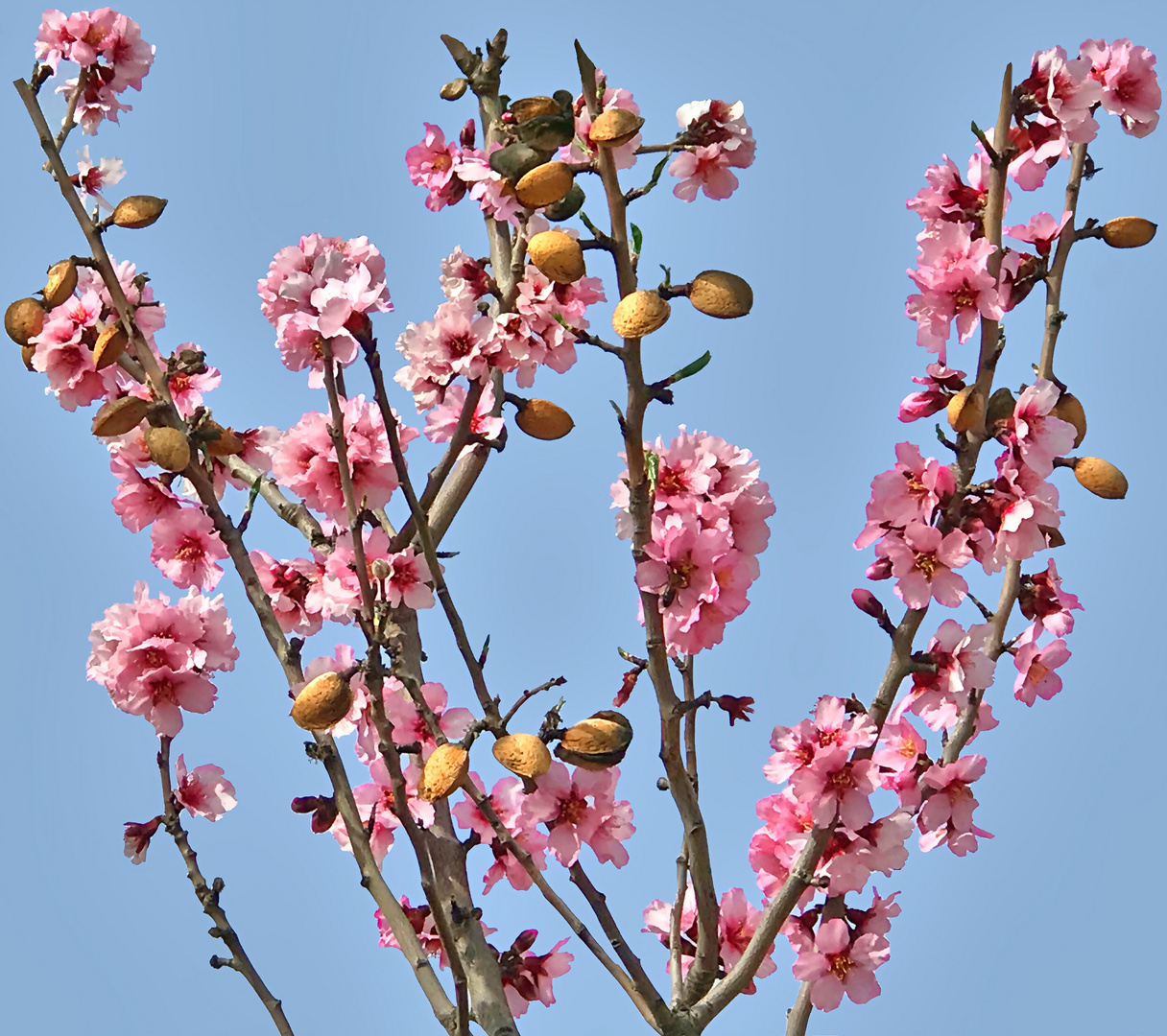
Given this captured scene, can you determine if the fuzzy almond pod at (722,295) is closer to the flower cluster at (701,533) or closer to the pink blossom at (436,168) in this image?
the flower cluster at (701,533)

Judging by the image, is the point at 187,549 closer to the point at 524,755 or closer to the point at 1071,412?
the point at 524,755

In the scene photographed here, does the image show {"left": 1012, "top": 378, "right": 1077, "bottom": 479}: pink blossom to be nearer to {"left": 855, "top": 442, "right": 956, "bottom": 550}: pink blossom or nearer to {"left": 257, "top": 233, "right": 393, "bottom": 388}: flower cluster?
{"left": 855, "top": 442, "right": 956, "bottom": 550}: pink blossom

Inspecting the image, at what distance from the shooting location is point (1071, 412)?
2.39 m

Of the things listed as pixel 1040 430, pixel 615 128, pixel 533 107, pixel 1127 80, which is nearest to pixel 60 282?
pixel 533 107

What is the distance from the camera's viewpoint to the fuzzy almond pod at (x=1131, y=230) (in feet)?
8.50

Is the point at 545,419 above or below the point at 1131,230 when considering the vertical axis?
below

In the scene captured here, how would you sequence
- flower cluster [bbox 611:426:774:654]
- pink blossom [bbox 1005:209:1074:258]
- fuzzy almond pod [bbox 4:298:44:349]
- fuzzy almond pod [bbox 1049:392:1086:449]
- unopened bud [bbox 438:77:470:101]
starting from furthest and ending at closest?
unopened bud [bbox 438:77:470:101], pink blossom [bbox 1005:209:1074:258], fuzzy almond pod [bbox 4:298:44:349], fuzzy almond pod [bbox 1049:392:1086:449], flower cluster [bbox 611:426:774:654]

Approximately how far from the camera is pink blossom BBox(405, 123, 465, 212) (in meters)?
3.10

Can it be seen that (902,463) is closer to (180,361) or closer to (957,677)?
(957,677)

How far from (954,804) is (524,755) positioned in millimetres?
908

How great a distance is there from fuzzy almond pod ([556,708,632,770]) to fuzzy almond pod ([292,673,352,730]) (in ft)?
1.19

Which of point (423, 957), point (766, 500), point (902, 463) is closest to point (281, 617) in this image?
point (423, 957)

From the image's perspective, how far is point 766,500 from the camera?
7.85 feet

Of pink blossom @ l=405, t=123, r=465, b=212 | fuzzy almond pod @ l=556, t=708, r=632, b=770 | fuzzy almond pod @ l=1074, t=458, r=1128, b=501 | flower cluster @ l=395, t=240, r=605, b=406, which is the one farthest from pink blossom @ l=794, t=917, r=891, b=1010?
pink blossom @ l=405, t=123, r=465, b=212
